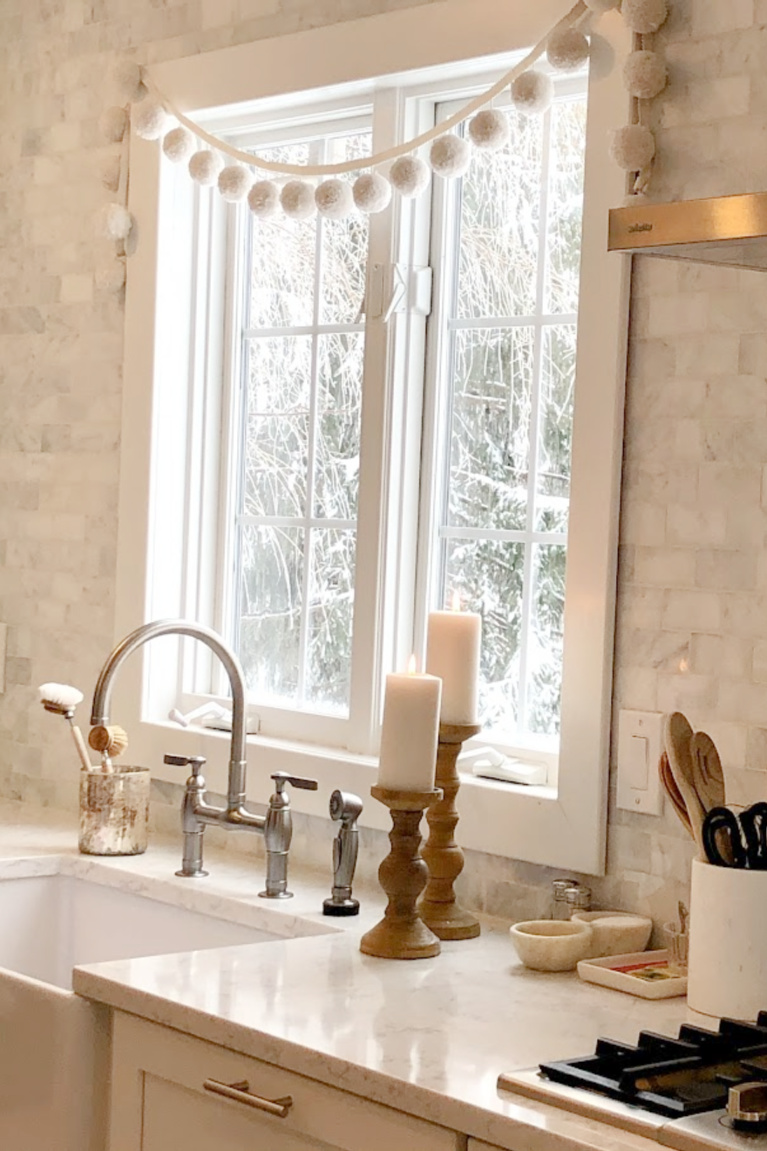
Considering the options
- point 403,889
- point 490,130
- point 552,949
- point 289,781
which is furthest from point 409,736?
point 490,130

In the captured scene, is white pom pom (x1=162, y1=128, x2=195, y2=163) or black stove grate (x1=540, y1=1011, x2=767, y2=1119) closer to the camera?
black stove grate (x1=540, y1=1011, x2=767, y2=1119)

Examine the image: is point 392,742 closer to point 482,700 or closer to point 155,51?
point 482,700

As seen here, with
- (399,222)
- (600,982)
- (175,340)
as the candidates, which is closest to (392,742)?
(600,982)

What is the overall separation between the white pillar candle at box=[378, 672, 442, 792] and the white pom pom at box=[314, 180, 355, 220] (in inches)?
38.9

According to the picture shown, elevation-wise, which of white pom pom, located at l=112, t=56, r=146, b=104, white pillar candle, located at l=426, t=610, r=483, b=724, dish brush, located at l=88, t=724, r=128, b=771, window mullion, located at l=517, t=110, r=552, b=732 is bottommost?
dish brush, located at l=88, t=724, r=128, b=771

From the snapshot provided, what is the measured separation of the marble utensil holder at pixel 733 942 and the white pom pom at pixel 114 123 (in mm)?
1950

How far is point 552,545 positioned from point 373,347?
48 cm

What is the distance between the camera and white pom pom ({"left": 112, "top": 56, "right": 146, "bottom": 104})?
3186mm

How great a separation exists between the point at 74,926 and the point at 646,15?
5.91ft

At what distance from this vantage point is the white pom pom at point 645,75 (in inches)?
→ 89.8

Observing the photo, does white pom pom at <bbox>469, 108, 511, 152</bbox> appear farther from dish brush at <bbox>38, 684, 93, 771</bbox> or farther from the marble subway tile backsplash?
dish brush at <bbox>38, 684, 93, 771</bbox>

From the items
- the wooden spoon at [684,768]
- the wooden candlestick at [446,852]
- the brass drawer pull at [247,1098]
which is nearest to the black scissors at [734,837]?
the wooden spoon at [684,768]

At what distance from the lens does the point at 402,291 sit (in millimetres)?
2787

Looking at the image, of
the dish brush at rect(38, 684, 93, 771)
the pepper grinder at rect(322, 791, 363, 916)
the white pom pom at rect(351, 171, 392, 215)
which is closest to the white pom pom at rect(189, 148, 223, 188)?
the white pom pom at rect(351, 171, 392, 215)
